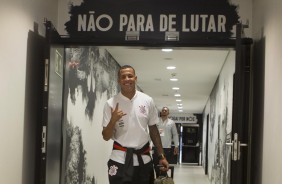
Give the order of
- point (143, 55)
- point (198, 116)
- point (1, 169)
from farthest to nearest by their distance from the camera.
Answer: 1. point (198, 116)
2. point (143, 55)
3. point (1, 169)

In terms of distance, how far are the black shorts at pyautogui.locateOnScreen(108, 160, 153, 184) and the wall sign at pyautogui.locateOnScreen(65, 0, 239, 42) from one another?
1140 millimetres

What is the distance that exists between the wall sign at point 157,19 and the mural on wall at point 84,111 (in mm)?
946

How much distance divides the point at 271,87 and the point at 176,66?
6223mm

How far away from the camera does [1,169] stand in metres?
3.18

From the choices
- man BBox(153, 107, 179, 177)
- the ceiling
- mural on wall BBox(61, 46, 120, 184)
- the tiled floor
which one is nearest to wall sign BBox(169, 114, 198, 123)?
the tiled floor

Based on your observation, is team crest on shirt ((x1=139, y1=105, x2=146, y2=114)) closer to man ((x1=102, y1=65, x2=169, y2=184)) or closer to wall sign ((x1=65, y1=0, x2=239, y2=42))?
man ((x1=102, y1=65, x2=169, y2=184))

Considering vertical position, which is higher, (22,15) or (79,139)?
(22,15)

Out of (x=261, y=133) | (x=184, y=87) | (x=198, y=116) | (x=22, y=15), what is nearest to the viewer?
(x=22, y=15)

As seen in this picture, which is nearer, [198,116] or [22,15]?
[22,15]

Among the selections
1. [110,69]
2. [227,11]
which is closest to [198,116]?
[110,69]

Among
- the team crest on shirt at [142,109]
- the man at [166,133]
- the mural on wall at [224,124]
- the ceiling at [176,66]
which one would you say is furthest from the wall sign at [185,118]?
the team crest on shirt at [142,109]

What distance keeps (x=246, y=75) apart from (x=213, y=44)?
14.7 inches

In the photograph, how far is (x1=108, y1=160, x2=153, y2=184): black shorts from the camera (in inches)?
141

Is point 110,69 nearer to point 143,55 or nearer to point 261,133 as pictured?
point 143,55
